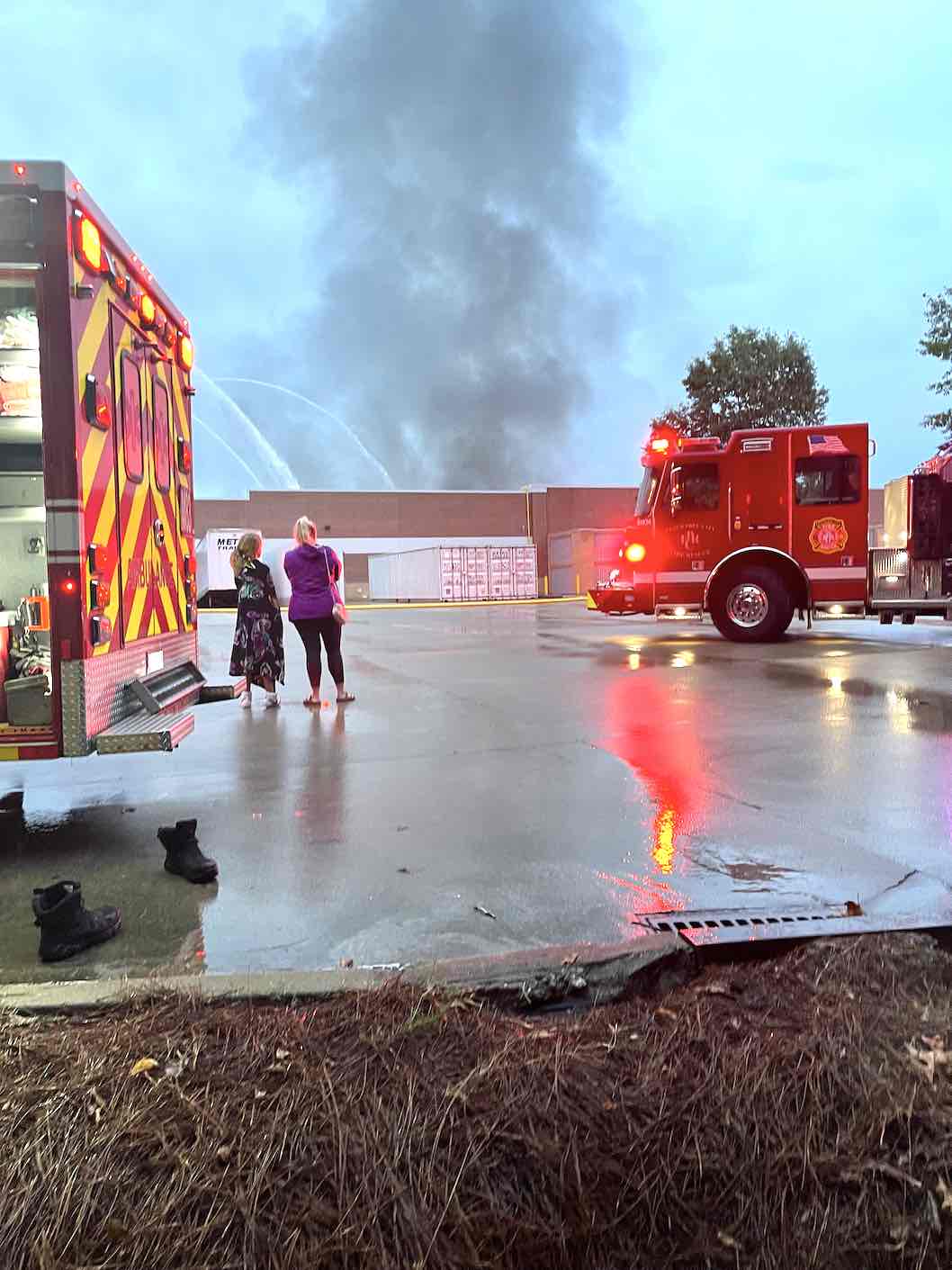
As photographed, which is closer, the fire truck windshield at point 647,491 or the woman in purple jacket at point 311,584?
the woman in purple jacket at point 311,584

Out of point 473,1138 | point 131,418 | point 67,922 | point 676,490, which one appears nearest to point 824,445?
point 676,490

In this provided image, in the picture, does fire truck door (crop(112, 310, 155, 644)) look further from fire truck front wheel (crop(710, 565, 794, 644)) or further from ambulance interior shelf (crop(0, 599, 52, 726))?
fire truck front wheel (crop(710, 565, 794, 644))

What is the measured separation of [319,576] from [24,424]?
11.7ft

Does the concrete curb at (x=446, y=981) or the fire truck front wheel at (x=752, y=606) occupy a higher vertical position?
the fire truck front wheel at (x=752, y=606)

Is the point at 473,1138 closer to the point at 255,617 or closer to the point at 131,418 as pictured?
the point at 131,418

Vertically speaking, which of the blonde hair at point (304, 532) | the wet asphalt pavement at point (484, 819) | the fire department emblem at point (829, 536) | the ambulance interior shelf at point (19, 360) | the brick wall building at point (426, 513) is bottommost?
the wet asphalt pavement at point (484, 819)

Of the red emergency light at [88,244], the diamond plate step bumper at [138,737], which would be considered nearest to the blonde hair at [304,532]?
the diamond plate step bumper at [138,737]

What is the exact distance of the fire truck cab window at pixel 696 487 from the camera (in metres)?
14.3

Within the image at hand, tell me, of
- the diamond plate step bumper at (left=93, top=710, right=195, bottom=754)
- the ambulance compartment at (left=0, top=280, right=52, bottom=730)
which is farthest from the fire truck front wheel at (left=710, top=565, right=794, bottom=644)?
the diamond plate step bumper at (left=93, top=710, right=195, bottom=754)

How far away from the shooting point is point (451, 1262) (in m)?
1.74

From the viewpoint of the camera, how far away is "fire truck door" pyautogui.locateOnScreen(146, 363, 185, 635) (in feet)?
18.4

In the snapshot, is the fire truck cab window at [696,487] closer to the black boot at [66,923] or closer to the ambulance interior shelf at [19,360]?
the ambulance interior shelf at [19,360]

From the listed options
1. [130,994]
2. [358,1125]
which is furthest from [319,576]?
[358,1125]

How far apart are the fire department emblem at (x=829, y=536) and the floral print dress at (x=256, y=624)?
9059 mm
